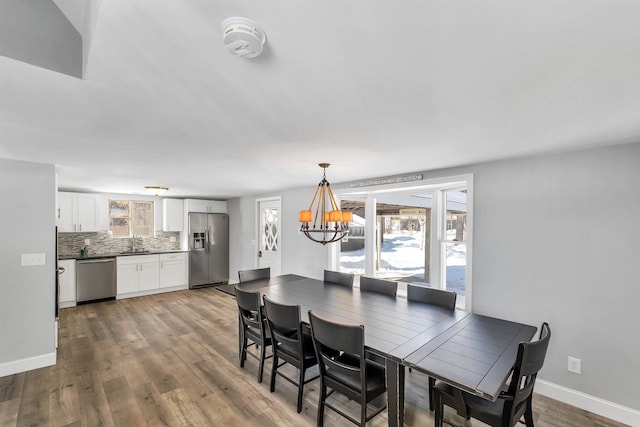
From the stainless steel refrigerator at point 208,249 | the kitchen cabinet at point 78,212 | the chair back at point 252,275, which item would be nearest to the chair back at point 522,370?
the chair back at point 252,275

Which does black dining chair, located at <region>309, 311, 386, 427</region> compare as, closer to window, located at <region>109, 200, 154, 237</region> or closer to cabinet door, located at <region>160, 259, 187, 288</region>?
cabinet door, located at <region>160, 259, 187, 288</region>

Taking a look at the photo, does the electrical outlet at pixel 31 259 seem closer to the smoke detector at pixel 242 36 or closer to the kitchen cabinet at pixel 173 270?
the kitchen cabinet at pixel 173 270

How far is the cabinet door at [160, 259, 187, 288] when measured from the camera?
6336mm

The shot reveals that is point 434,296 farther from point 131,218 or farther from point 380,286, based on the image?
point 131,218

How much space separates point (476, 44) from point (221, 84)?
1.07 m

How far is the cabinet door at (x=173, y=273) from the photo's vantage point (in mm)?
6336

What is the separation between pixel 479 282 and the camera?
3.04 meters

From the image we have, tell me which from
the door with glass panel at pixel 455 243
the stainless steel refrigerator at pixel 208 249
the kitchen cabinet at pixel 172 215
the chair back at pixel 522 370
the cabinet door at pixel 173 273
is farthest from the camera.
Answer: the stainless steel refrigerator at pixel 208 249

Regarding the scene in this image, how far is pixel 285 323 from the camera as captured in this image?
2.42 metres

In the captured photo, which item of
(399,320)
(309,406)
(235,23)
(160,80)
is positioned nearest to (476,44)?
(235,23)

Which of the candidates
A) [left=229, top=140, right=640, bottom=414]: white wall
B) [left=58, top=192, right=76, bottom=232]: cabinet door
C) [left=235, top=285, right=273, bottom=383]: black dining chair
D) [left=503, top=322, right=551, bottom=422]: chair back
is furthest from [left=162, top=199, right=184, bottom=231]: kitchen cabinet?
[left=503, top=322, right=551, bottom=422]: chair back

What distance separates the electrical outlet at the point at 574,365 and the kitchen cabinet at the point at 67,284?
7.32 meters

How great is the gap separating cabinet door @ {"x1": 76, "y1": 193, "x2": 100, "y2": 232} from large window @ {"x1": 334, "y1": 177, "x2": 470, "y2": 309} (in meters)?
4.93

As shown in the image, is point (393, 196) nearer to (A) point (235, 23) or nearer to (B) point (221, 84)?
(B) point (221, 84)
